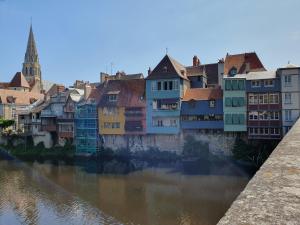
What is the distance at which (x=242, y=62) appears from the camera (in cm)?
4331

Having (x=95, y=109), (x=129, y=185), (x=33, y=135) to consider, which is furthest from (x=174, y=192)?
(x=33, y=135)

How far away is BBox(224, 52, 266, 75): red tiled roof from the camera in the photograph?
42.6 meters

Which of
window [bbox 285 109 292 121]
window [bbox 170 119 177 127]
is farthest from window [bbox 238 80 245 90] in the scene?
window [bbox 170 119 177 127]

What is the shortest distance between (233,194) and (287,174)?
70.0 ft

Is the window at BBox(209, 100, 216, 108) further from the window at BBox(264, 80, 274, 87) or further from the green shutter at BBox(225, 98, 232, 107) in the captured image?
the window at BBox(264, 80, 274, 87)

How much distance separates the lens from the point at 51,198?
87.8 feet

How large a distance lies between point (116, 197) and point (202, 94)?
62.9 ft

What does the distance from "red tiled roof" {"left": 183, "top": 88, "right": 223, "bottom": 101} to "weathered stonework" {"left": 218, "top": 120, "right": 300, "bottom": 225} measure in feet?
109

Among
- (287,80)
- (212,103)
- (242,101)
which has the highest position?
(287,80)

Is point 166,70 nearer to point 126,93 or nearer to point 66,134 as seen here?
point 126,93

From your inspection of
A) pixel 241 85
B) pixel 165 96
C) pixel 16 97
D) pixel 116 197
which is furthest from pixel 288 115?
pixel 16 97

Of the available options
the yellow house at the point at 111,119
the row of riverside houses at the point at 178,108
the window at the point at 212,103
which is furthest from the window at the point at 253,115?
the yellow house at the point at 111,119

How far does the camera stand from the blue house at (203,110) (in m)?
38.0

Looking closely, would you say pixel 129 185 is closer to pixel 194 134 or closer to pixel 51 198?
pixel 51 198
